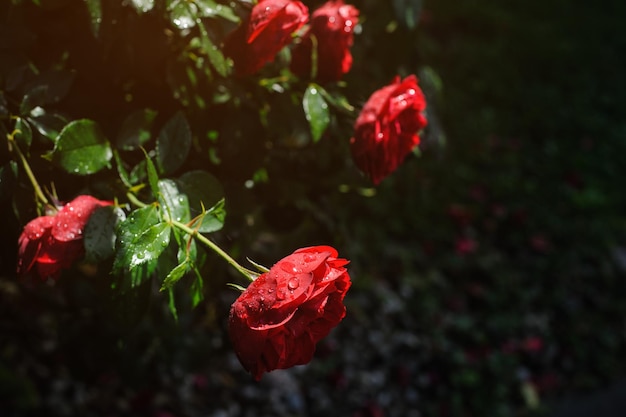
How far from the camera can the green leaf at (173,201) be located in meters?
0.84

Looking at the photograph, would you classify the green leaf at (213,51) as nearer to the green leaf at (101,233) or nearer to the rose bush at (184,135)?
the rose bush at (184,135)

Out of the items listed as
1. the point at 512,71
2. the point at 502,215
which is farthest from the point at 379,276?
the point at 512,71

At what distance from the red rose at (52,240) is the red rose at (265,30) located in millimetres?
290

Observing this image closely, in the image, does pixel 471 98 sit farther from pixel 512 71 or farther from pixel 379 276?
pixel 379 276

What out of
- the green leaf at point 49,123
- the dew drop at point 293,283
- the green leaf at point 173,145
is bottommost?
the dew drop at point 293,283

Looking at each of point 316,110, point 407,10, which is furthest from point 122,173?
point 407,10

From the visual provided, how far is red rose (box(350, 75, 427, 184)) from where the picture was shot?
0.97 meters

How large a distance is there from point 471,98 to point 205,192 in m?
3.17

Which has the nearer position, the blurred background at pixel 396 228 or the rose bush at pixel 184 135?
the rose bush at pixel 184 135

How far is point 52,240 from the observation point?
0.82 metres

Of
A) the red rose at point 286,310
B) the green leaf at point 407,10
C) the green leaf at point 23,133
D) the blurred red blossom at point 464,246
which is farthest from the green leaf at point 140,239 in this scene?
the blurred red blossom at point 464,246

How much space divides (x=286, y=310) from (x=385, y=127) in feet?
1.15

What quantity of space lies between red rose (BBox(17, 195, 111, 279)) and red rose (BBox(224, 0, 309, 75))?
0.29 m

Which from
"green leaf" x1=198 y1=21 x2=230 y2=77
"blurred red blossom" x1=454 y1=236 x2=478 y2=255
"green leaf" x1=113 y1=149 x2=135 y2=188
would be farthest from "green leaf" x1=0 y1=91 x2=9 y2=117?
"blurred red blossom" x1=454 y1=236 x2=478 y2=255
